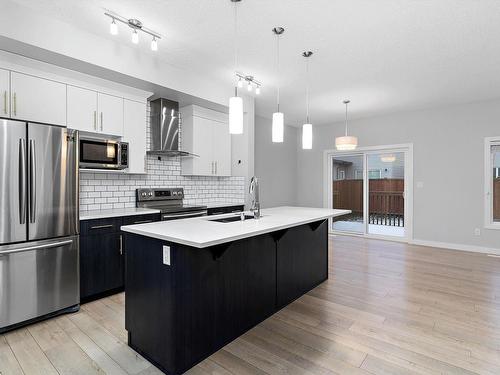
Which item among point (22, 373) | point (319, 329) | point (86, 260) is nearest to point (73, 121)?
point (86, 260)

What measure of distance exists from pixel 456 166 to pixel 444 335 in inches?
162

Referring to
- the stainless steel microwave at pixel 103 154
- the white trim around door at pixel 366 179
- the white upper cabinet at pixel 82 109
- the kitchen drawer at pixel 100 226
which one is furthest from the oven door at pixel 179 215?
the white trim around door at pixel 366 179

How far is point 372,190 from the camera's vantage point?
6.48 meters

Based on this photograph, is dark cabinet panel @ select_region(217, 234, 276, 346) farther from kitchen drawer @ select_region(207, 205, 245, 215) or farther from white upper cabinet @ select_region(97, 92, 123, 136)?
white upper cabinet @ select_region(97, 92, 123, 136)

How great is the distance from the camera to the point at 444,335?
2.36 metres

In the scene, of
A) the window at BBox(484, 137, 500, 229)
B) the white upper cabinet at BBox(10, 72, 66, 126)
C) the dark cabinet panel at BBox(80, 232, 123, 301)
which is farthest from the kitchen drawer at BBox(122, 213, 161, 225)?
the window at BBox(484, 137, 500, 229)

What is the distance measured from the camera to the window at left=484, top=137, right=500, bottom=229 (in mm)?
5102

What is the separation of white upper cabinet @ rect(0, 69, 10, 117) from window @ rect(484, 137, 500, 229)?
6.88m

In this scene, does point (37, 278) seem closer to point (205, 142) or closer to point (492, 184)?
point (205, 142)

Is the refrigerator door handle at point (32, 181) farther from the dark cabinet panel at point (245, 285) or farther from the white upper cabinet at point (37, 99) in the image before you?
the dark cabinet panel at point (245, 285)

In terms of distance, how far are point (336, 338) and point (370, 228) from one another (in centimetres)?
473

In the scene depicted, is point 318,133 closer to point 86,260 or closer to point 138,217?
point 138,217

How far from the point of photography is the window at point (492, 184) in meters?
5.10

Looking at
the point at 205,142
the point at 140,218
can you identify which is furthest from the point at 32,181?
the point at 205,142
